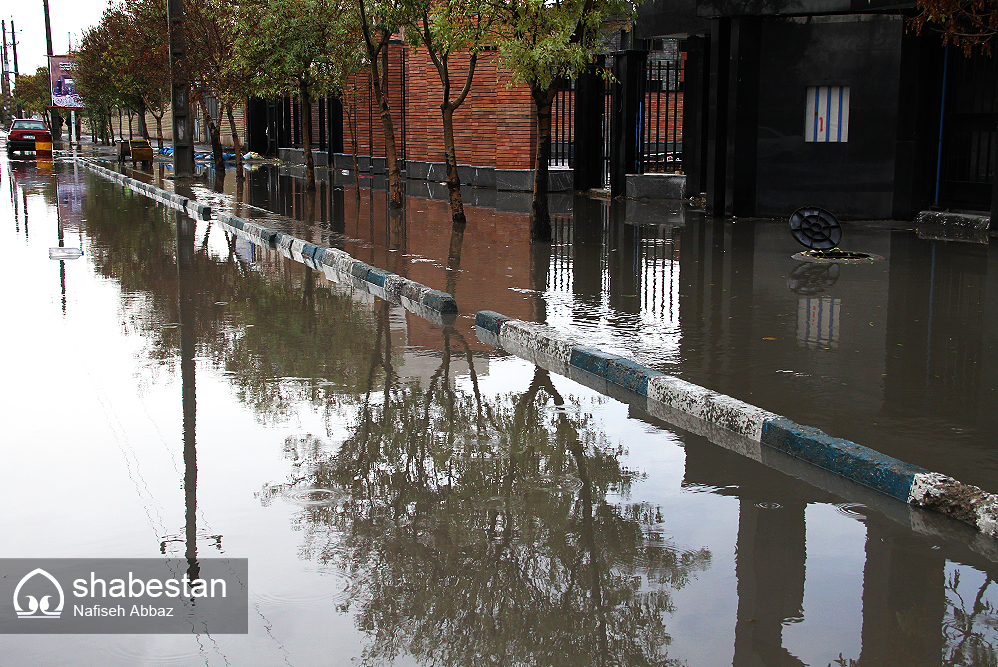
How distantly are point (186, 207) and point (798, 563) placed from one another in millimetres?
20282

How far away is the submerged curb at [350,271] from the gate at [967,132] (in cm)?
1089

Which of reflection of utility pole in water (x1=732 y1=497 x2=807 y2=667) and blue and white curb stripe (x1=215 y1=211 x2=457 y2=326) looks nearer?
reflection of utility pole in water (x1=732 y1=497 x2=807 y2=667)

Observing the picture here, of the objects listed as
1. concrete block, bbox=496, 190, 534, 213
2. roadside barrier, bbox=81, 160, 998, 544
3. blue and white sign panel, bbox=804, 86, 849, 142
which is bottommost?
roadside barrier, bbox=81, 160, 998, 544

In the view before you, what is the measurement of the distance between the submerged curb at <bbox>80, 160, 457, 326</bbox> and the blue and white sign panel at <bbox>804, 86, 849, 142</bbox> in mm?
9375

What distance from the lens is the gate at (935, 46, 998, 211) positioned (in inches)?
687

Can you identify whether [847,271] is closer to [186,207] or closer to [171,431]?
[171,431]

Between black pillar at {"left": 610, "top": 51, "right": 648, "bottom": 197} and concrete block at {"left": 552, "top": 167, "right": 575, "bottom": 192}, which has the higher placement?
black pillar at {"left": 610, "top": 51, "right": 648, "bottom": 197}

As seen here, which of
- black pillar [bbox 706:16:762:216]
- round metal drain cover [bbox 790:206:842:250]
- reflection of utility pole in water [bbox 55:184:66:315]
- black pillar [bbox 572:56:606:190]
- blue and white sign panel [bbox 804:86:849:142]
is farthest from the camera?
black pillar [bbox 572:56:606:190]

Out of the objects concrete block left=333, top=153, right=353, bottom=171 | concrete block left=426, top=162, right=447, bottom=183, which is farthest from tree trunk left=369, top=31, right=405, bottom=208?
concrete block left=333, top=153, right=353, bottom=171

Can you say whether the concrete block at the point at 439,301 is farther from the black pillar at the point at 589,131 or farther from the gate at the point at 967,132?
the black pillar at the point at 589,131

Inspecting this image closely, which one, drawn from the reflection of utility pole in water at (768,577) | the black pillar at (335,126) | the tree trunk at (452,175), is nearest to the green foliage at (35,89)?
the black pillar at (335,126)

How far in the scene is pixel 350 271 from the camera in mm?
13117

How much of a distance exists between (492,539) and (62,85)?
256ft

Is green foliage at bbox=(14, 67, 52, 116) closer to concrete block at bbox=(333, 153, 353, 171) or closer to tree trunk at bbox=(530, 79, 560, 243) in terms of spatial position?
concrete block at bbox=(333, 153, 353, 171)
